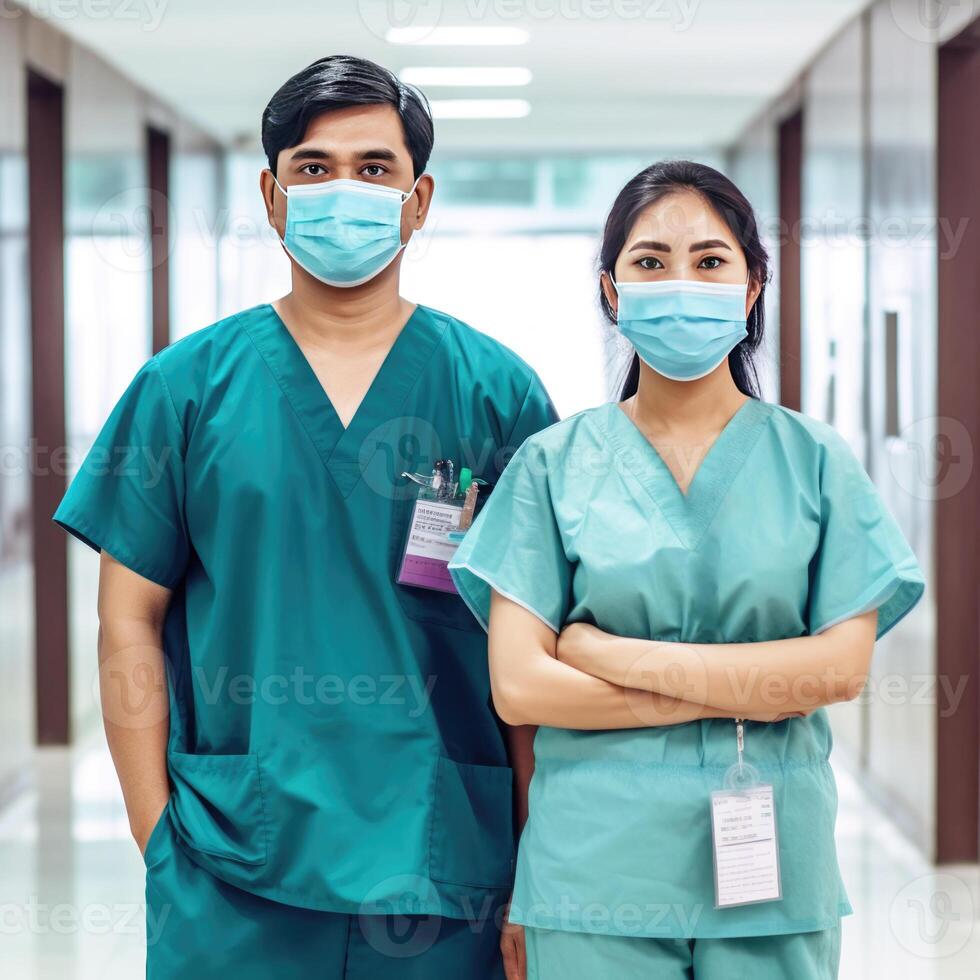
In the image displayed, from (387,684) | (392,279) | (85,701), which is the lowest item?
(85,701)

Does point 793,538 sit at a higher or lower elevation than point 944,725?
higher

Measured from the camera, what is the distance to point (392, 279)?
165 centimetres

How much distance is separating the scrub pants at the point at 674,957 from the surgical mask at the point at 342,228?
807mm

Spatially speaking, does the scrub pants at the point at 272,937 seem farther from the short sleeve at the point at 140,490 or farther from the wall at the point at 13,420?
the wall at the point at 13,420

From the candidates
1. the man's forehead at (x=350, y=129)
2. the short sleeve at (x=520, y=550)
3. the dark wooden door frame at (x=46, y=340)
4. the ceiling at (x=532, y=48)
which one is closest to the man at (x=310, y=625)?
the man's forehead at (x=350, y=129)

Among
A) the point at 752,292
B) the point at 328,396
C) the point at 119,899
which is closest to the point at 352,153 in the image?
the point at 328,396

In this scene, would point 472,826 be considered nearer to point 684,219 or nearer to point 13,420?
point 684,219

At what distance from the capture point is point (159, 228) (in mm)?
6047

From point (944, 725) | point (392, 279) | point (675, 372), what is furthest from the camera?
point (944, 725)

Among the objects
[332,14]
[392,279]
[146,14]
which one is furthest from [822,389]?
[392,279]

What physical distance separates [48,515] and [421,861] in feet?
11.6

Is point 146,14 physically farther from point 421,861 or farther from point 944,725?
point 421,861

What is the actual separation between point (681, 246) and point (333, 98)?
1.48 feet

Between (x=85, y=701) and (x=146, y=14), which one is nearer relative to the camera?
(x=146, y=14)
